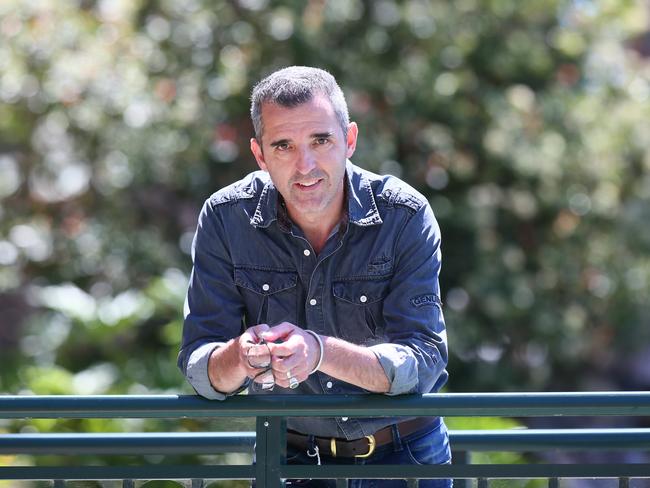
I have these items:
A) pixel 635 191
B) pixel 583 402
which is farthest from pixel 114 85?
pixel 583 402

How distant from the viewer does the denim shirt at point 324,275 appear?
3102mm

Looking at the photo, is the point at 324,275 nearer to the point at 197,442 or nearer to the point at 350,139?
the point at 350,139

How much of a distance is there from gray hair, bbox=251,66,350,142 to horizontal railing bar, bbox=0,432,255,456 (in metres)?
0.92

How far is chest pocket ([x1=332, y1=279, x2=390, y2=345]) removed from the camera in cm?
314

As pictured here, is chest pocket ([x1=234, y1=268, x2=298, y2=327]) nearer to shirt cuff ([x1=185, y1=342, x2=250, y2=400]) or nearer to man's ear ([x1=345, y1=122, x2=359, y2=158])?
shirt cuff ([x1=185, y1=342, x2=250, y2=400])

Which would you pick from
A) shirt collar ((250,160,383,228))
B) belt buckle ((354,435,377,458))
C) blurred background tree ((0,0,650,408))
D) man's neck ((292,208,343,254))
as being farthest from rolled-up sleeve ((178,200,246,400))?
blurred background tree ((0,0,650,408))

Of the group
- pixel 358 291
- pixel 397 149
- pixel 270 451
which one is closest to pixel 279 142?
pixel 358 291

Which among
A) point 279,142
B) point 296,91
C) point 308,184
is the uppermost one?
point 296,91

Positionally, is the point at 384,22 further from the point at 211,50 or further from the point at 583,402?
the point at 583,402

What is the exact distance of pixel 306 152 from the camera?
3.06 m

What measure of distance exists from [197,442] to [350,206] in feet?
2.84

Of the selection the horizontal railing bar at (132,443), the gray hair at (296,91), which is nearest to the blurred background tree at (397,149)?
the horizontal railing bar at (132,443)

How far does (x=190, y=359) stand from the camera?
3.01 meters

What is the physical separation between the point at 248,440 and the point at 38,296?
609cm
